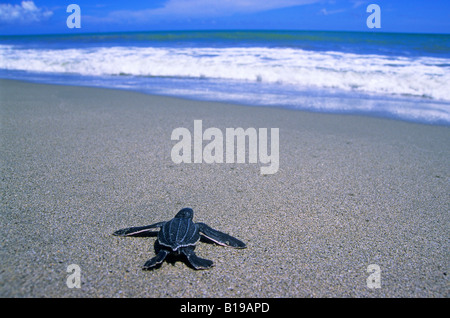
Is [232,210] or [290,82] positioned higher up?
[290,82]

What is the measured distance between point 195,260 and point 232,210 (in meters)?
0.75

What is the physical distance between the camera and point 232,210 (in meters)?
2.57

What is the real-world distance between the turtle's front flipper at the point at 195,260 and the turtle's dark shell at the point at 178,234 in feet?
0.13

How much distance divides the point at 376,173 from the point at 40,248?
313 cm

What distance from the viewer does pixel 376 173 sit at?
133 inches

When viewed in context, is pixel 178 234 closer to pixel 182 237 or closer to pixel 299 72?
pixel 182 237

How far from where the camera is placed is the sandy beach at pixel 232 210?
5.97ft

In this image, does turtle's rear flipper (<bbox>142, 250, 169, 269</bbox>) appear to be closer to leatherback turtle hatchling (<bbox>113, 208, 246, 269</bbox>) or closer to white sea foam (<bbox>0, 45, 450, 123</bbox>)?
leatherback turtle hatchling (<bbox>113, 208, 246, 269</bbox>)

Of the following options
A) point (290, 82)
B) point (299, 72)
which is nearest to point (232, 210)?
point (290, 82)

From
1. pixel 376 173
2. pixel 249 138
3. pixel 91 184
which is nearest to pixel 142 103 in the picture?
pixel 249 138

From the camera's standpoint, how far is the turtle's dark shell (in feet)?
6.21

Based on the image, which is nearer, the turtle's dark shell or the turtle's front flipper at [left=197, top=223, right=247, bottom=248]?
the turtle's dark shell

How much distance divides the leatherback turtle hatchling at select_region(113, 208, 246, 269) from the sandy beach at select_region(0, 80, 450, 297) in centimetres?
6

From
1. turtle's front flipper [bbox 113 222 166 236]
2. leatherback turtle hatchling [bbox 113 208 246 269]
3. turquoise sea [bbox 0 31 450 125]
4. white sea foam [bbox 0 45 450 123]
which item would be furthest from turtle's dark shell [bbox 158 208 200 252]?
white sea foam [bbox 0 45 450 123]
